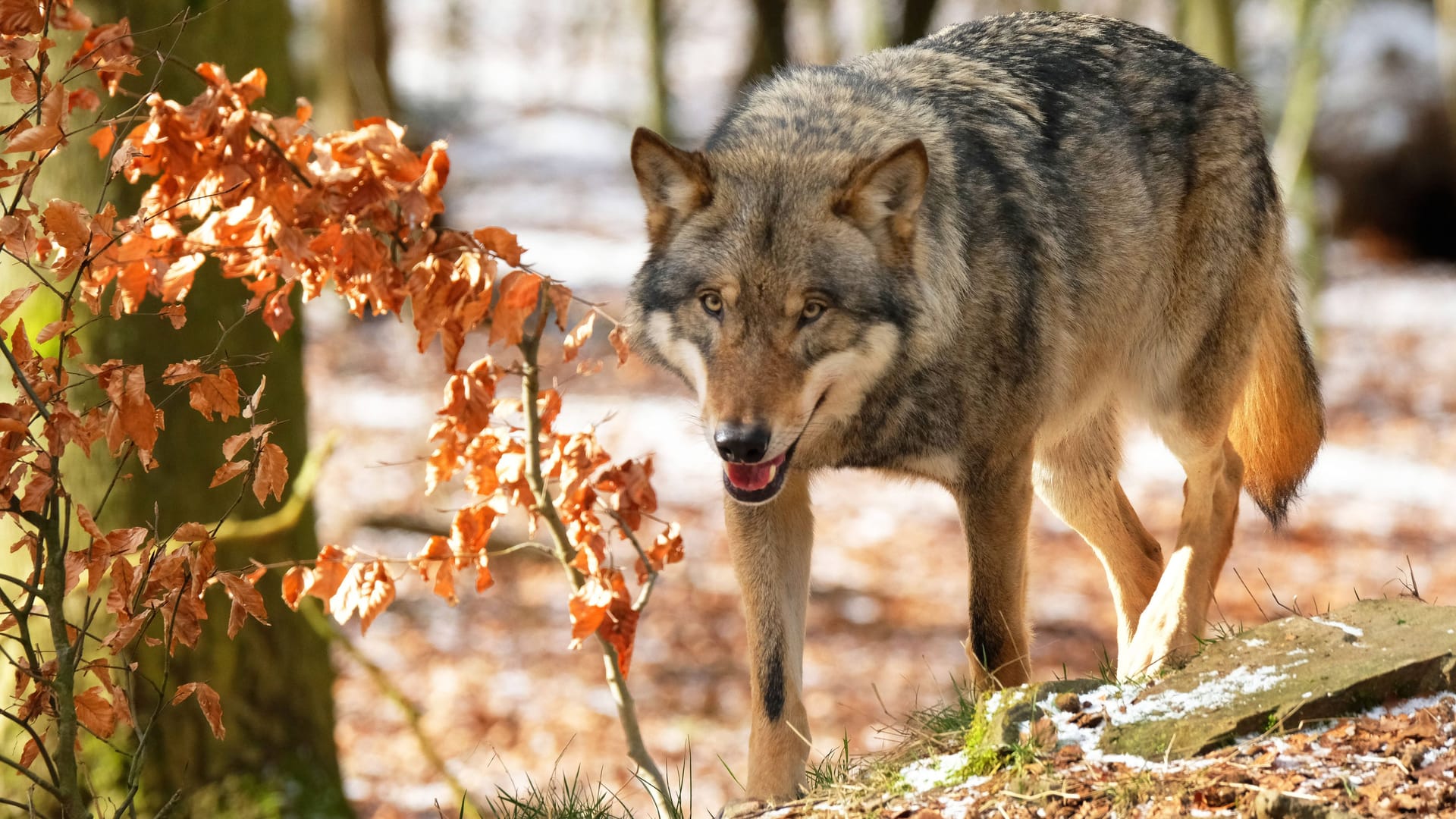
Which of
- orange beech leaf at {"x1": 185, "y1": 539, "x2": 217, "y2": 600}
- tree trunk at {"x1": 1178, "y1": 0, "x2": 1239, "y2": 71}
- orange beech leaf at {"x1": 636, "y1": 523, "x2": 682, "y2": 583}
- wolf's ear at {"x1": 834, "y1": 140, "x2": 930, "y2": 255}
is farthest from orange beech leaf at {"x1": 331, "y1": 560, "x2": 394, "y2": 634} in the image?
tree trunk at {"x1": 1178, "y1": 0, "x2": 1239, "y2": 71}

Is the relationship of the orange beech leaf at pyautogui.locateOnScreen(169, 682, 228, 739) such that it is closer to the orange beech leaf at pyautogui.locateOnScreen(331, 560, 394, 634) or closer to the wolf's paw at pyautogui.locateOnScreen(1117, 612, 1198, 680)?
the orange beech leaf at pyautogui.locateOnScreen(331, 560, 394, 634)

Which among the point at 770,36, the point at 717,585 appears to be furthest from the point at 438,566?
the point at 770,36

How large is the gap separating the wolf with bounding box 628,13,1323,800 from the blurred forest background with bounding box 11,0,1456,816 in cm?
76

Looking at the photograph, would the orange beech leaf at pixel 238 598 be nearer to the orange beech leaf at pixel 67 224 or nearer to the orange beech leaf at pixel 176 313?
the orange beech leaf at pixel 176 313

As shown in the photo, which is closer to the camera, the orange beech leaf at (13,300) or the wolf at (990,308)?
the orange beech leaf at (13,300)

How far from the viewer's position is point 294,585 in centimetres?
329

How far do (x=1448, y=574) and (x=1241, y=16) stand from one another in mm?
15450

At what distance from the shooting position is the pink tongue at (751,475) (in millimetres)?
3648

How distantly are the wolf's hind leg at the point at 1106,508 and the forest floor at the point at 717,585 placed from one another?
61.2 inches

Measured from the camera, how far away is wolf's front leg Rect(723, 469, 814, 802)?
4.19 metres

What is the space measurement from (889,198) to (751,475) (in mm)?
926

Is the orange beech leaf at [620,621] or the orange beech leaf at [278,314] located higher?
the orange beech leaf at [278,314]

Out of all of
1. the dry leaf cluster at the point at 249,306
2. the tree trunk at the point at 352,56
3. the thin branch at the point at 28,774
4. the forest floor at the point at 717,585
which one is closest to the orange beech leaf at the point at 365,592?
the dry leaf cluster at the point at 249,306

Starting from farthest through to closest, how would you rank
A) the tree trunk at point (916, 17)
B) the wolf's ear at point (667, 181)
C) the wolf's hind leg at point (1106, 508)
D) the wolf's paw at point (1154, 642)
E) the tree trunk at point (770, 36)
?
the tree trunk at point (770, 36)
the tree trunk at point (916, 17)
the wolf's hind leg at point (1106, 508)
the wolf's paw at point (1154, 642)
the wolf's ear at point (667, 181)
